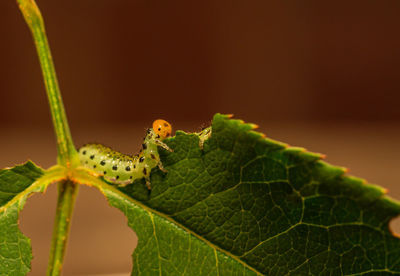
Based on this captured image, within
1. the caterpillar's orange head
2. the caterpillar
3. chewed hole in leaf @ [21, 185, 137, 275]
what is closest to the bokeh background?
chewed hole in leaf @ [21, 185, 137, 275]

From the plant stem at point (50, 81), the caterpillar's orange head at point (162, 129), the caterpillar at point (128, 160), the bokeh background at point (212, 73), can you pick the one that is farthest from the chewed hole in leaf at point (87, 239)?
the plant stem at point (50, 81)

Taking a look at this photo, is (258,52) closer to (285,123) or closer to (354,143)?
(285,123)

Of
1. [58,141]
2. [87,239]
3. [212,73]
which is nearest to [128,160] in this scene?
[58,141]

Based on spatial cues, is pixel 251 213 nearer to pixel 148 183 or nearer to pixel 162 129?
pixel 148 183

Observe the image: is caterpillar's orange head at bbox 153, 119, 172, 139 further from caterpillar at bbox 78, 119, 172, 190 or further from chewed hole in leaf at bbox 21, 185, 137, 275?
chewed hole in leaf at bbox 21, 185, 137, 275

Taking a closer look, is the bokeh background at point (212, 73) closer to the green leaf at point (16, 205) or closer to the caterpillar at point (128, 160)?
the caterpillar at point (128, 160)

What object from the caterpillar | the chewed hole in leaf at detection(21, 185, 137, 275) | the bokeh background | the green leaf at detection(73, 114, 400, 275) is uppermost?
the bokeh background

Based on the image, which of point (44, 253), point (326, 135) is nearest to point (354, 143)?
point (326, 135)
